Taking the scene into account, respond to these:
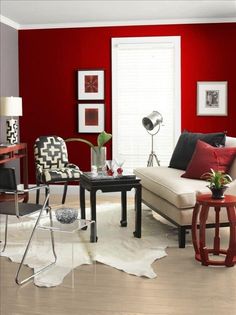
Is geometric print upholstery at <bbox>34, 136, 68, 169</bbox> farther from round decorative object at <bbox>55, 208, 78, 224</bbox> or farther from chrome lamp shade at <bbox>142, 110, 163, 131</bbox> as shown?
round decorative object at <bbox>55, 208, 78, 224</bbox>

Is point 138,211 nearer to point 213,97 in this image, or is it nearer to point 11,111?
point 11,111

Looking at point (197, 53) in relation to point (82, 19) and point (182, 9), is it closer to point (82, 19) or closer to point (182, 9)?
point (182, 9)

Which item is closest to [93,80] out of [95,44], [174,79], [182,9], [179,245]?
[95,44]

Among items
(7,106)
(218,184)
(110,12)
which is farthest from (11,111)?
(218,184)

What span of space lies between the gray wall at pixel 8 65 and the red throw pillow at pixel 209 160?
3.00 meters

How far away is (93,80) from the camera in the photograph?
7875 mm

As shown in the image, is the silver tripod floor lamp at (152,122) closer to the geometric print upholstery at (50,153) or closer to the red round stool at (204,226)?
the geometric print upholstery at (50,153)

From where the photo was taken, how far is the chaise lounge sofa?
487cm

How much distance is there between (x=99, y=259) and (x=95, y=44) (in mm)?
4171

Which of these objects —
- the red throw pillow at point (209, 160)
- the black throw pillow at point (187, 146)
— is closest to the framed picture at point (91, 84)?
the black throw pillow at point (187, 146)

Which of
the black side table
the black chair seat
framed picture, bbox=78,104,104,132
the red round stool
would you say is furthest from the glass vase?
framed picture, bbox=78,104,104,132

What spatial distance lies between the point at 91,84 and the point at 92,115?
452 mm

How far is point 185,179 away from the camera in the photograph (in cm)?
543

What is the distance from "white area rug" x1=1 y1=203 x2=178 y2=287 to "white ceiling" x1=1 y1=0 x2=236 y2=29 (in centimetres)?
261
